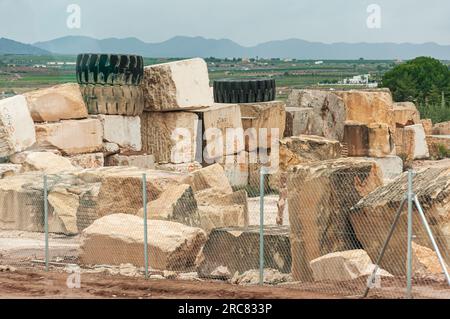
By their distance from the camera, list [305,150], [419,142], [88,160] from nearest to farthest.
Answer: [88,160]
[305,150]
[419,142]

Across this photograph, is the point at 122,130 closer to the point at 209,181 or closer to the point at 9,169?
the point at 9,169

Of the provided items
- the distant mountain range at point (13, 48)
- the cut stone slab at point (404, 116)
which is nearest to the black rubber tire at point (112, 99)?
the cut stone slab at point (404, 116)

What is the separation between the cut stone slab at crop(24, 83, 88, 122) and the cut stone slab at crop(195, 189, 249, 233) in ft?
18.4

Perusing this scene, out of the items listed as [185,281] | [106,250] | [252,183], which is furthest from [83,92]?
[185,281]

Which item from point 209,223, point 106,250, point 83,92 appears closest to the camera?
point 106,250

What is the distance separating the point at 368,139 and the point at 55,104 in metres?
A: 10.9

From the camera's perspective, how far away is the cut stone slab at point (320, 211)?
43.5 ft

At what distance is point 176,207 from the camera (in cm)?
1570

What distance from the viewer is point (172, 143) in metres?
24.4

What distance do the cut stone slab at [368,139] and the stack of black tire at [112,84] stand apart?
860 cm

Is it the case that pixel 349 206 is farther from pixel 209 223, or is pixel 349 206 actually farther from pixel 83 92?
pixel 83 92

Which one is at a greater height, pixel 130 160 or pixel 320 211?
pixel 320 211

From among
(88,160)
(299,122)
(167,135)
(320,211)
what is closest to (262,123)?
(299,122)
